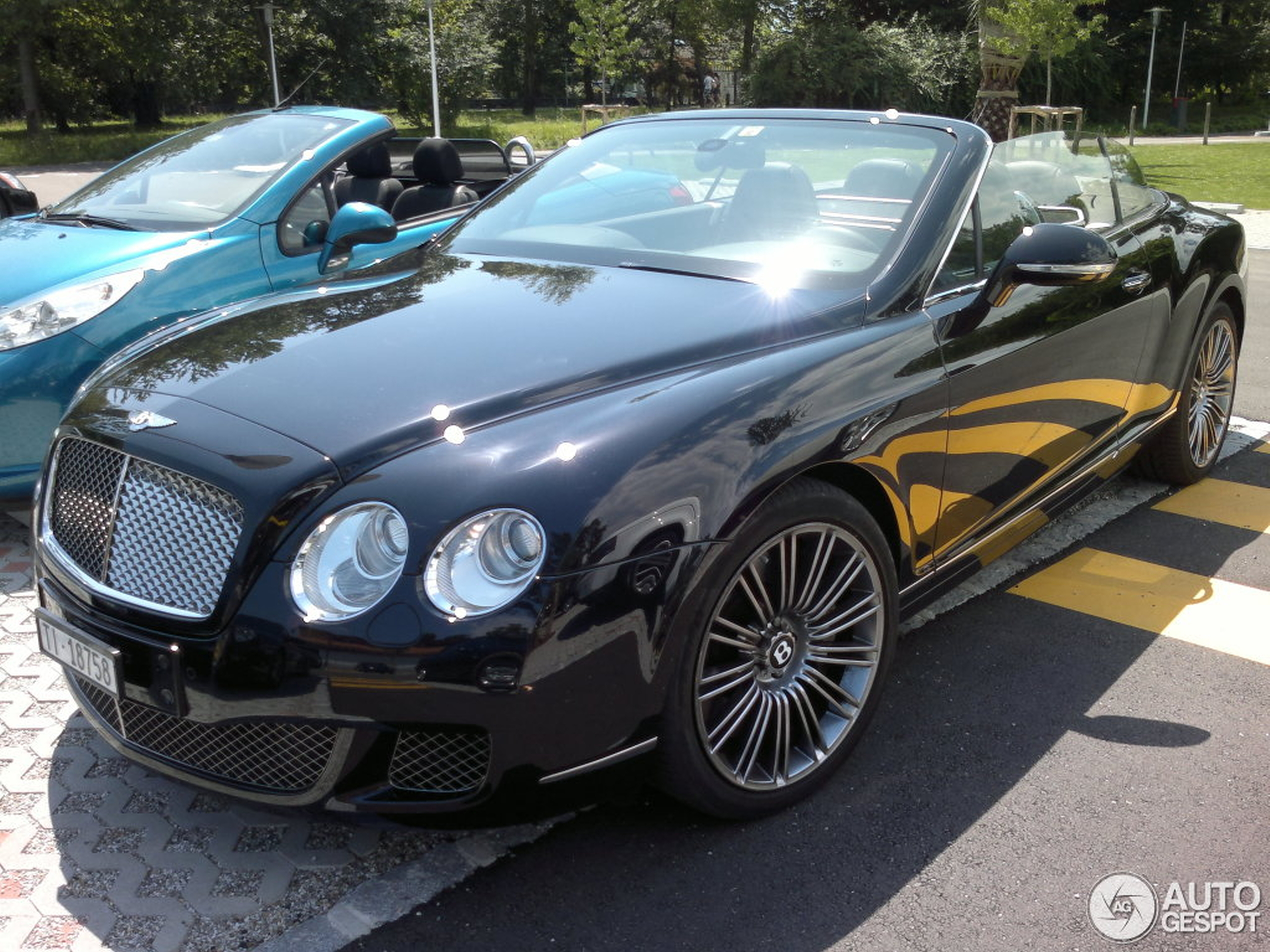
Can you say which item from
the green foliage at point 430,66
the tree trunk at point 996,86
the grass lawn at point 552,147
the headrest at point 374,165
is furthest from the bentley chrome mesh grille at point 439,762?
the green foliage at point 430,66

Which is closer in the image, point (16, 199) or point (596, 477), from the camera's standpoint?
point (596, 477)

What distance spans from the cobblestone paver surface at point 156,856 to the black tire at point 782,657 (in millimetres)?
513

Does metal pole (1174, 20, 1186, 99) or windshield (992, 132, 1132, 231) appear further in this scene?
metal pole (1174, 20, 1186, 99)

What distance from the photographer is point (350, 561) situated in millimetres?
2215

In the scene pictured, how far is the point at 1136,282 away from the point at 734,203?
1.51 m

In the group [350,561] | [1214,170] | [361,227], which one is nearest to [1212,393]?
[361,227]

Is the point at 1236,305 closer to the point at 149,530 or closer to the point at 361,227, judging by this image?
the point at 361,227

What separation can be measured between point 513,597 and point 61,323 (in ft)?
10.1

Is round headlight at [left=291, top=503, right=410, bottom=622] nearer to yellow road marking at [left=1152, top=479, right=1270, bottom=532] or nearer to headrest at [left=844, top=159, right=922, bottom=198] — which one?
headrest at [left=844, top=159, right=922, bottom=198]

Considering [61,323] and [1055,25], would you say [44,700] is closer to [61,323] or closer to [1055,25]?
[61,323]

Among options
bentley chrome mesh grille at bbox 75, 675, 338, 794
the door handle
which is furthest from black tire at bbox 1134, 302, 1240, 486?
bentley chrome mesh grille at bbox 75, 675, 338, 794

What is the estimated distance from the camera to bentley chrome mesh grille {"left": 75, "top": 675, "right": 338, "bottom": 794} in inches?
88.8

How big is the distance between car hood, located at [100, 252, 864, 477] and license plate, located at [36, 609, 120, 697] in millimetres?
547

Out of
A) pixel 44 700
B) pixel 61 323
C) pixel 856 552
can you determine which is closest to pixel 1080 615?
pixel 856 552
